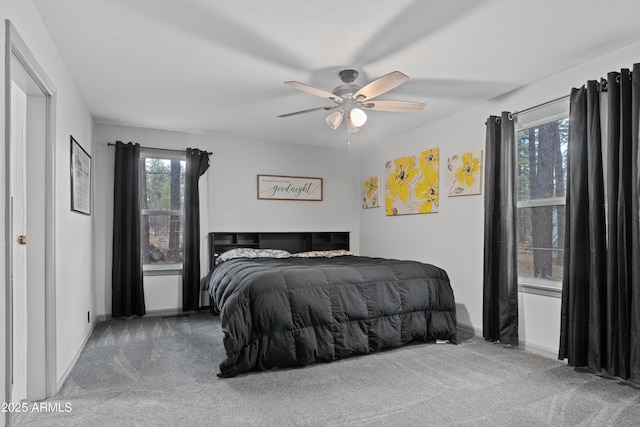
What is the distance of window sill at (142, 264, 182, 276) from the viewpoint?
4785 mm

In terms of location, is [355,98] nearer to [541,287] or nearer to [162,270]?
[541,287]

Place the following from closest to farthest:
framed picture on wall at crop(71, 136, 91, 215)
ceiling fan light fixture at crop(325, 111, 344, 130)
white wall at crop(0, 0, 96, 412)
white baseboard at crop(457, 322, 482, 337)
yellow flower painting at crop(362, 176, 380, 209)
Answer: white wall at crop(0, 0, 96, 412) < framed picture on wall at crop(71, 136, 91, 215) < ceiling fan light fixture at crop(325, 111, 344, 130) < white baseboard at crop(457, 322, 482, 337) < yellow flower painting at crop(362, 176, 380, 209)

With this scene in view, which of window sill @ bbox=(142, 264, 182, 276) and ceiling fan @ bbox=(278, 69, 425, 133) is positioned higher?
ceiling fan @ bbox=(278, 69, 425, 133)

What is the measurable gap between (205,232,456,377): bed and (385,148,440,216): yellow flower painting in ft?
3.82

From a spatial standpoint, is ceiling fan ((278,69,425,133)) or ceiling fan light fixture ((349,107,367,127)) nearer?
ceiling fan ((278,69,425,133))

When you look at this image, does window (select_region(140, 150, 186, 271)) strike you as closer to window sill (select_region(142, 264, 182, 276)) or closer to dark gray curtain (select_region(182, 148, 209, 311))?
window sill (select_region(142, 264, 182, 276))

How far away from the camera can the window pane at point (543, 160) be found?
325cm

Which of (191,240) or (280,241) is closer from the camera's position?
(191,240)

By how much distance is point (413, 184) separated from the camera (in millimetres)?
4883

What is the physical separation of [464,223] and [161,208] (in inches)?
142

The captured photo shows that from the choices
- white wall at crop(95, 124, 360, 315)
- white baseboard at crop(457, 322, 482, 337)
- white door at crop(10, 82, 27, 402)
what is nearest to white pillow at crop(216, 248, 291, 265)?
white wall at crop(95, 124, 360, 315)

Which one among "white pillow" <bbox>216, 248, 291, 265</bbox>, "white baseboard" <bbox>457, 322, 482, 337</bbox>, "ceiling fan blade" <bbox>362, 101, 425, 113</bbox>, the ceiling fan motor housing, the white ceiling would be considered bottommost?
"white baseboard" <bbox>457, 322, 482, 337</bbox>

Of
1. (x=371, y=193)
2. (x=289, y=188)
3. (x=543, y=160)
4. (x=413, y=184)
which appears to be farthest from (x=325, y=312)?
(x=371, y=193)

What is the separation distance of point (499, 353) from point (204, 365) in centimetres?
241
